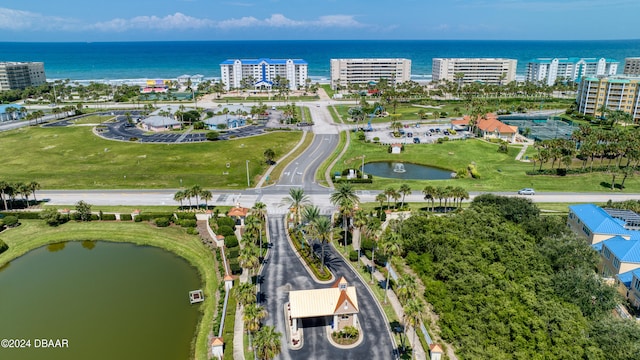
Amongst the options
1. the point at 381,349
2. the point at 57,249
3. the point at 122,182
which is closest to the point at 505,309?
the point at 381,349

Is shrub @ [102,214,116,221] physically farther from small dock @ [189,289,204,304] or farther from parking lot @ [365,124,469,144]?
parking lot @ [365,124,469,144]

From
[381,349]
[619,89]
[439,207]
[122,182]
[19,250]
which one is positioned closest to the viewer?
[381,349]

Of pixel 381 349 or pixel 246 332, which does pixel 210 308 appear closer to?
pixel 246 332

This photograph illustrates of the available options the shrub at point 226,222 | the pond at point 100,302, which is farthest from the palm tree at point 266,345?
the shrub at point 226,222

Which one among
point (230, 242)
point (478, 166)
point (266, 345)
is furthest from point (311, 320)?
point (478, 166)

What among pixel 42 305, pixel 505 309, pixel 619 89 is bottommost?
pixel 42 305

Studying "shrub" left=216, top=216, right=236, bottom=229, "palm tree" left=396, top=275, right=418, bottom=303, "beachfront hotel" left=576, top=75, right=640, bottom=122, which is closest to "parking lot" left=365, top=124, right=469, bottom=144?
"beachfront hotel" left=576, top=75, right=640, bottom=122

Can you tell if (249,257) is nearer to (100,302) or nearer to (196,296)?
(196,296)
